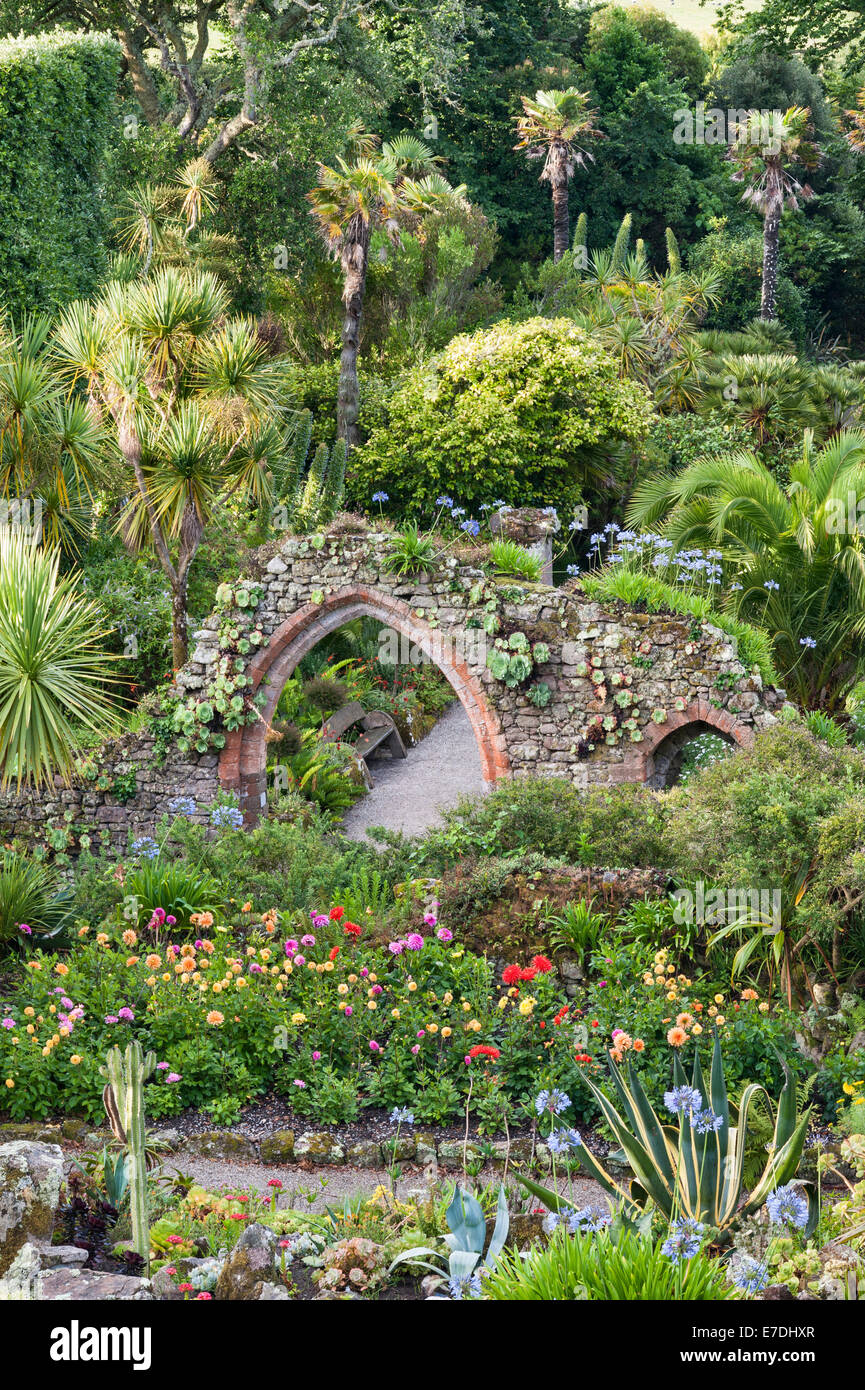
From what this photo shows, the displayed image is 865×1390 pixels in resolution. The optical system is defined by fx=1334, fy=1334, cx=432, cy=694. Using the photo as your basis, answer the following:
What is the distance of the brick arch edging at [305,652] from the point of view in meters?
11.2

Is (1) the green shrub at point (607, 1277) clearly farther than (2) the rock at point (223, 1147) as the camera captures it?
No

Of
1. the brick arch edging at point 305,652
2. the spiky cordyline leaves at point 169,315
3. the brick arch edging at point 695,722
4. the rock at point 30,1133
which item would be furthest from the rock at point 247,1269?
the spiky cordyline leaves at point 169,315

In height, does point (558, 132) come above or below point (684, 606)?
above

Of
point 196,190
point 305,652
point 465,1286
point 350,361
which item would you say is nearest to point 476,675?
point 305,652

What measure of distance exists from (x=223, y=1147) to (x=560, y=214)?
23726 millimetres

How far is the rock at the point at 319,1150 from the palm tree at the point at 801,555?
7.41m

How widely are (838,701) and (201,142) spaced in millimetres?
16251

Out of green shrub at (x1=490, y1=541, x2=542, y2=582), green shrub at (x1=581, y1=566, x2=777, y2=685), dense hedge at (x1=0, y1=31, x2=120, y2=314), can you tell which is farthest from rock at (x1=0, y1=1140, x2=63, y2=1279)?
dense hedge at (x1=0, y1=31, x2=120, y2=314)

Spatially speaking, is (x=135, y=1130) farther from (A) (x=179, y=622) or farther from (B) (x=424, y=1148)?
(A) (x=179, y=622)

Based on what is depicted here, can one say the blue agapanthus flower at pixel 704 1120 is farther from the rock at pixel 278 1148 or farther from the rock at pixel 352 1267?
the rock at pixel 278 1148

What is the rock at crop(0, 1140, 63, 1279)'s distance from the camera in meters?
4.74

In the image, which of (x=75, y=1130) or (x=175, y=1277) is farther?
(x=75, y=1130)

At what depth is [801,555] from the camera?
42.0ft
